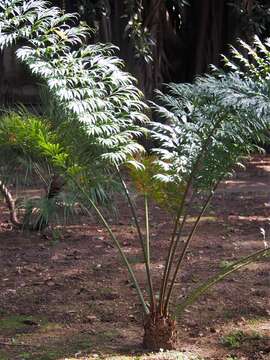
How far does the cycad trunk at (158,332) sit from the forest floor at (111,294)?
0.07 meters

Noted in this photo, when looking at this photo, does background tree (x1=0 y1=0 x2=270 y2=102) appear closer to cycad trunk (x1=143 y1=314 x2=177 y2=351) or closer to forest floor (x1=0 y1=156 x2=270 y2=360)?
forest floor (x1=0 y1=156 x2=270 y2=360)

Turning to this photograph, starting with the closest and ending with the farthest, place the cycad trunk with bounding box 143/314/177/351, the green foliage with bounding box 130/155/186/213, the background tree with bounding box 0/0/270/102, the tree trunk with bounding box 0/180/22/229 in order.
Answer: the cycad trunk with bounding box 143/314/177/351 → the green foliage with bounding box 130/155/186/213 → the tree trunk with bounding box 0/180/22/229 → the background tree with bounding box 0/0/270/102

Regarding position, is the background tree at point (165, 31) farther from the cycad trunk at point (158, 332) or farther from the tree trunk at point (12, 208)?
the cycad trunk at point (158, 332)

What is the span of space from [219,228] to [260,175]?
371 centimetres

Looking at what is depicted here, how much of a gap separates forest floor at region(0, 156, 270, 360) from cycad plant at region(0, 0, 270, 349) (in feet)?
1.39

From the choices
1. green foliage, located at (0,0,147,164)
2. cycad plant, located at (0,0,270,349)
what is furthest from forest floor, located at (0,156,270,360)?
green foliage, located at (0,0,147,164)

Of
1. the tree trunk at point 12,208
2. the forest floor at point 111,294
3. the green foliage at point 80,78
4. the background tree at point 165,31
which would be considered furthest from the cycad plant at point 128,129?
the background tree at point 165,31

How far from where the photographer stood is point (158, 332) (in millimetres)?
4121

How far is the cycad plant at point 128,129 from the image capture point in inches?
155

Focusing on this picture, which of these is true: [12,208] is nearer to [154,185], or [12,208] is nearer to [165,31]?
[154,185]

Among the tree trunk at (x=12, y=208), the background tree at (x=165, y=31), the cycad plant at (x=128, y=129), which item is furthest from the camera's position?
the background tree at (x=165, y=31)

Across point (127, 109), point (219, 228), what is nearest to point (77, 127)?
point (127, 109)

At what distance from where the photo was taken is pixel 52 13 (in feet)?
13.8

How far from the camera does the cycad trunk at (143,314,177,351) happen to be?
4117 mm
